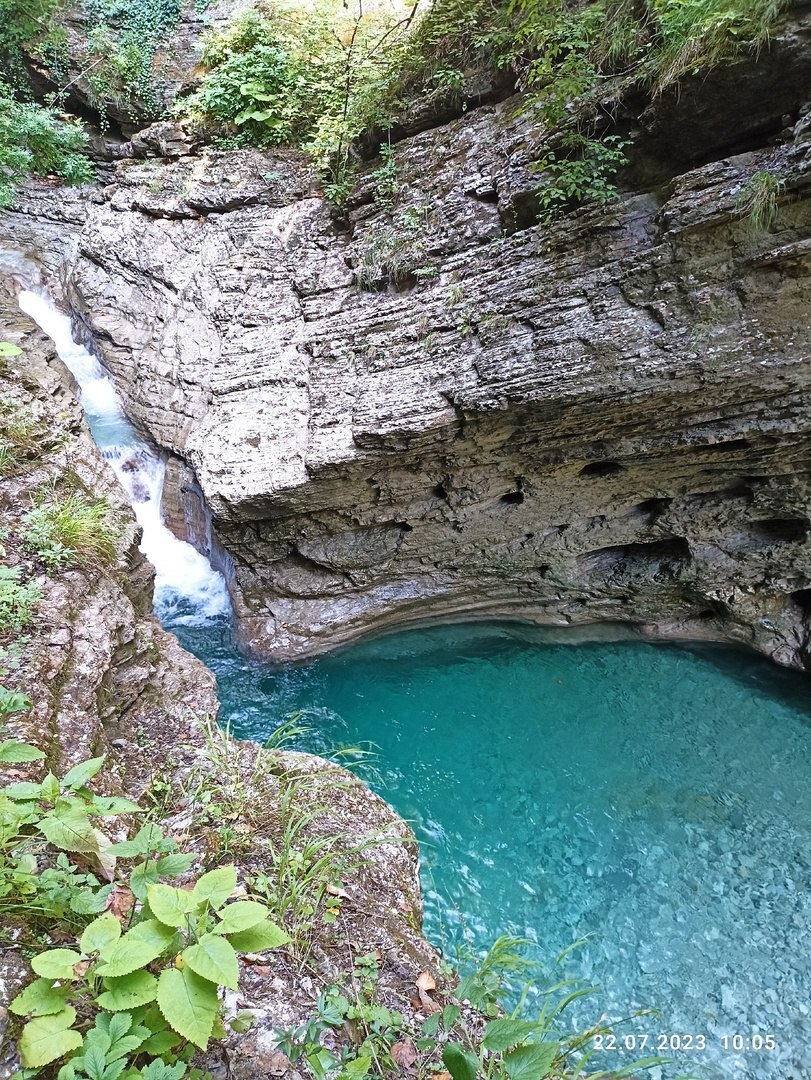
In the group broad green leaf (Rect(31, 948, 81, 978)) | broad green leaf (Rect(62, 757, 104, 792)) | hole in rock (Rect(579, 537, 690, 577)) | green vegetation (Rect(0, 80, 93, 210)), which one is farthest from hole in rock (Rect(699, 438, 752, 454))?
green vegetation (Rect(0, 80, 93, 210))

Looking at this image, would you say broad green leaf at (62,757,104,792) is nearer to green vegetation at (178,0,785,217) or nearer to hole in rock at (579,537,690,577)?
green vegetation at (178,0,785,217)

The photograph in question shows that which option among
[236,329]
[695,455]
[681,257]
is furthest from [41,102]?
[695,455]

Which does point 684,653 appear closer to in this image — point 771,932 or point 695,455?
point 695,455

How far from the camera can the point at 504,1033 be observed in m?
1.59

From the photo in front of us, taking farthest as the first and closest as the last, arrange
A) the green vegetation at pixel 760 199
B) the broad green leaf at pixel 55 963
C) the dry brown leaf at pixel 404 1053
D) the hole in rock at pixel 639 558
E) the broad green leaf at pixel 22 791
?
1. the hole in rock at pixel 639 558
2. the green vegetation at pixel 760 199
3. the dry brown leaf at pixel 404 1053
4. the broad green leaf at pixel 22 791
5. the broad green leaf at pixel 55 963

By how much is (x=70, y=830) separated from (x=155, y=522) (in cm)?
634

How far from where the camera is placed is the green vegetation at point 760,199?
13.1ft

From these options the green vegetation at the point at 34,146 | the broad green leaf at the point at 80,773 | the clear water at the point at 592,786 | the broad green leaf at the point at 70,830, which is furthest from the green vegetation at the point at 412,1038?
the green vegetation at the point at 34,146

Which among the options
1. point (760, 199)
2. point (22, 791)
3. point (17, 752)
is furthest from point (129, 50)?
point (22, 791)

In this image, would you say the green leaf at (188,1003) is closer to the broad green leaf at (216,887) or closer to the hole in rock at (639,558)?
the broad green leaf at (216,887)

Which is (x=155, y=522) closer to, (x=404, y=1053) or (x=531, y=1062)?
(x=404, y=1053)

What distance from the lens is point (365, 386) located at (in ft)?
19.4

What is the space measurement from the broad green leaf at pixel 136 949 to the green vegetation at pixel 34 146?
9.87 metres

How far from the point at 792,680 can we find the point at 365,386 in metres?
5.91
